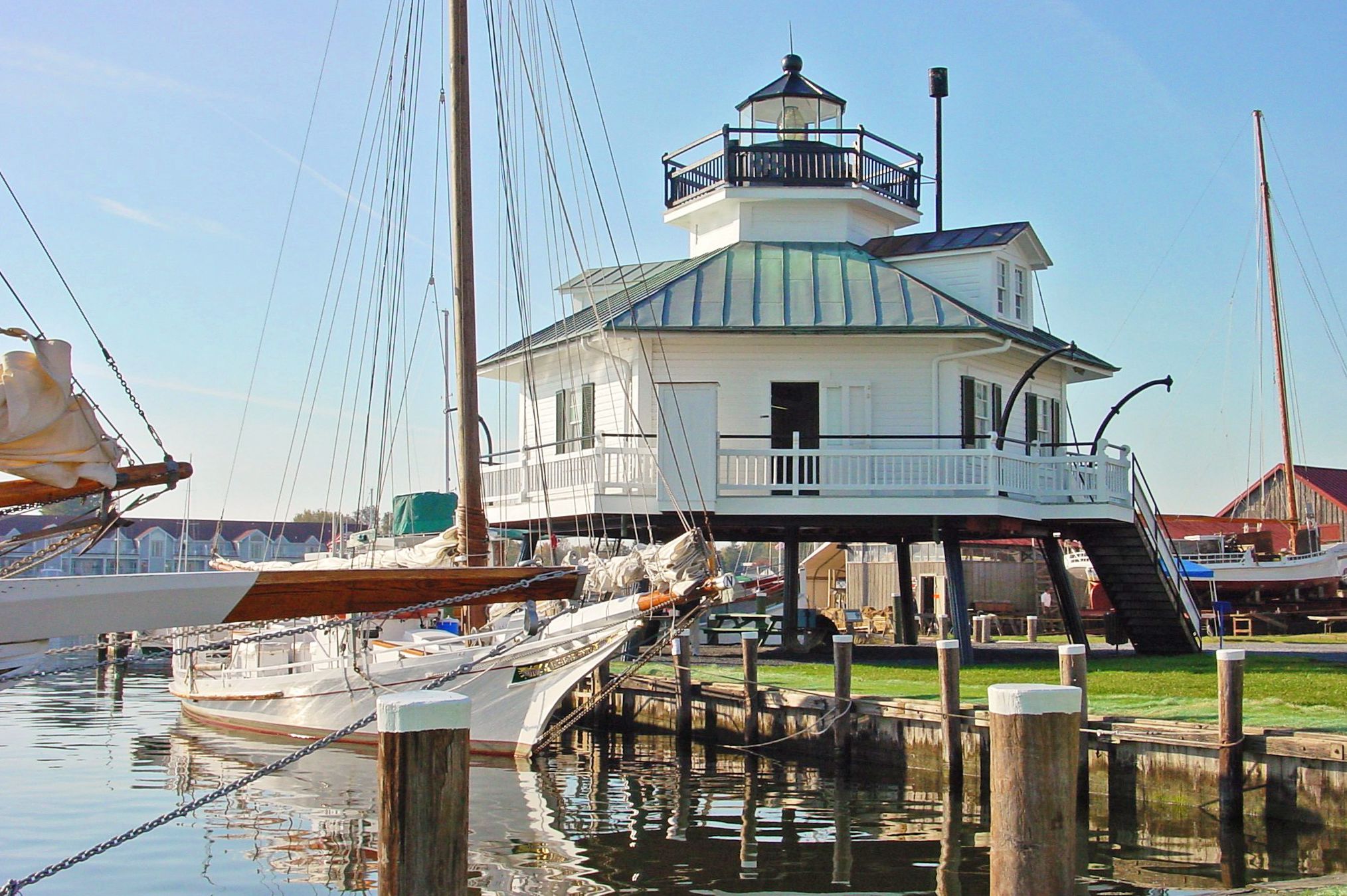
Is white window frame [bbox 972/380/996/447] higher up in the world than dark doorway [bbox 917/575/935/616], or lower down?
higher up

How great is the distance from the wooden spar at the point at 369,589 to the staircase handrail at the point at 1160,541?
17.6 metres

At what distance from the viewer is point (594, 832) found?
15.4 meters

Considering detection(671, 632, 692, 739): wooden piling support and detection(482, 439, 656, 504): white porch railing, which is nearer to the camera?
detection(671, 632, 692, 739): wooden piling support

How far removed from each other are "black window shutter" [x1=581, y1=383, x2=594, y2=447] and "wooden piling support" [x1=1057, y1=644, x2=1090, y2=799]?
1446cm

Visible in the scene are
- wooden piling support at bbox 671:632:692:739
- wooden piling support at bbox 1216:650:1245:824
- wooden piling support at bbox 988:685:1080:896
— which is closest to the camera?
wooden piling support at bbox 988:685:1080:896

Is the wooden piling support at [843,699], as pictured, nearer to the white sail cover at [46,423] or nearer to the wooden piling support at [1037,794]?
the white sail cover at [46,423]

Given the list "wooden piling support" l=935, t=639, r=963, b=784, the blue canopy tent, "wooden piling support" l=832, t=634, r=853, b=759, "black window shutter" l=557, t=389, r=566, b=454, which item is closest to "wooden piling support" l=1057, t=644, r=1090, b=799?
"wooden piling support" l=935, t=639, r=963, b=784

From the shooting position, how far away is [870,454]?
24000 mm

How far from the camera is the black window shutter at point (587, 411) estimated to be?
1098 inches

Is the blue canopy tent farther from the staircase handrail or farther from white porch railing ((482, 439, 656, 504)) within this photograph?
white porch railing ((482, 439, 656, 504))

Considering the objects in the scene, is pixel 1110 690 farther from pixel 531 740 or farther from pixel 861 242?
pixel 861 242

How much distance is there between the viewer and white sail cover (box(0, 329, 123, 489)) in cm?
915

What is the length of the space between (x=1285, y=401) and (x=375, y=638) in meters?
38.3

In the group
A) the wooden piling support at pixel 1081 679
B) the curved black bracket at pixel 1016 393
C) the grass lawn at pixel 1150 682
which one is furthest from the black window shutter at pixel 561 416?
the wooden piling support at pixel 1081 679
